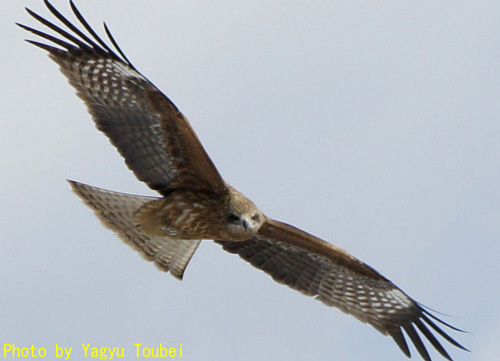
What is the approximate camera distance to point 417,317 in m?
11.4

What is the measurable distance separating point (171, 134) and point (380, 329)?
10.9 feet

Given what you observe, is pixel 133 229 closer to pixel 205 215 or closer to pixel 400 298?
pixel 205 215

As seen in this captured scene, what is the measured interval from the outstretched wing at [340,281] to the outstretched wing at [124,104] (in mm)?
1523

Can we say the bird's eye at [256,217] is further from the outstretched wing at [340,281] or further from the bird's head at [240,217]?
the outstretched wing at [340,281]

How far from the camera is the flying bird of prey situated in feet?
32.3

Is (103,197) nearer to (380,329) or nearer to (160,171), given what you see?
(160,171)

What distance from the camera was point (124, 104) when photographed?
988 centimetres

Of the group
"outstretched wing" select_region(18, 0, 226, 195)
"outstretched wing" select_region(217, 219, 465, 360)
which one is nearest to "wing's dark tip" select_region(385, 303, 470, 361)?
"outstretched wing" select_region(217, 219, 465, 360)

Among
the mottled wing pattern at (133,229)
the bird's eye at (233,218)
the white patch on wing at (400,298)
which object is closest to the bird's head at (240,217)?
the bird's eye at (233,218)

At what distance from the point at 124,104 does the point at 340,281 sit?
10.6ft

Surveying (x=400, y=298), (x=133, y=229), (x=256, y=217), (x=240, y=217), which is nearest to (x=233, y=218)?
(x=240, y=217)

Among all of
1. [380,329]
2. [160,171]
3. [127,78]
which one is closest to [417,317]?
[380,329]

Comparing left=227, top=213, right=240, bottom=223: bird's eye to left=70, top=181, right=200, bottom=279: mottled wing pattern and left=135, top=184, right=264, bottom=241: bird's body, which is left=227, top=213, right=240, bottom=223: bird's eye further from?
left=70, top=181, right=200, bottom=279: mottled wing pattern

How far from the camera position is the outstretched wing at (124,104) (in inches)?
384
